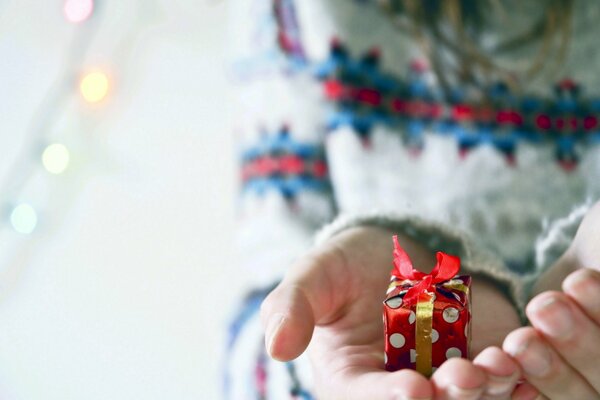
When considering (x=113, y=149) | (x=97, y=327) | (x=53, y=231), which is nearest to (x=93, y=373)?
(x=97, y=327)

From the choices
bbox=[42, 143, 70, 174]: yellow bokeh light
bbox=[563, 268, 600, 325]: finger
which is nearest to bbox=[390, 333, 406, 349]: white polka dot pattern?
bbox=[563, 268, 600, 325]: finger

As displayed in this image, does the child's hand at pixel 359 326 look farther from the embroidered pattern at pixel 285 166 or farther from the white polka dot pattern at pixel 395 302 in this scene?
the embroidered pattern at pixel 285 166

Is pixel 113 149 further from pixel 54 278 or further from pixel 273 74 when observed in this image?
pixel 273 74

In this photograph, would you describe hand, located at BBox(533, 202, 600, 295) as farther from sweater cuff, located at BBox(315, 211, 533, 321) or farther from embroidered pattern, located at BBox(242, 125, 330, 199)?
embroidered pattern, located at BBox(242, 125, 330, 199)

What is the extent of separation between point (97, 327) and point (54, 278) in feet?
0.34

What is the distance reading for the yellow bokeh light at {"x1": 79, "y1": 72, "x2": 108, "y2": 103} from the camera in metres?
1.10

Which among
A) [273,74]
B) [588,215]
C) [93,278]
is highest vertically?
[273,74]

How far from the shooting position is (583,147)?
760mm

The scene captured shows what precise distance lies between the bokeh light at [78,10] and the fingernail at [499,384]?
0.88m

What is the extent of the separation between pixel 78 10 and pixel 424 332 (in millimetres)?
820

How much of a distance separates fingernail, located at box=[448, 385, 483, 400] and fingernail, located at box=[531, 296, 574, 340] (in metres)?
0.05

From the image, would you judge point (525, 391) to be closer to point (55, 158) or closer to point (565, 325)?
point (565, 325)

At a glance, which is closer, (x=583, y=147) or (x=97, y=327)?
(x=583, y=147)

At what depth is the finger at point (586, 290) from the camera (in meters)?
0.38
